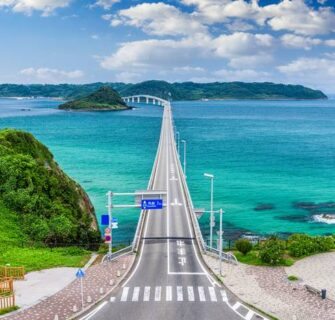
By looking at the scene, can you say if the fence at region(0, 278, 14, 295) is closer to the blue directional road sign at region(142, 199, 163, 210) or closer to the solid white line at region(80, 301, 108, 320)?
the solid white line at region(80, 301, 108, 320)

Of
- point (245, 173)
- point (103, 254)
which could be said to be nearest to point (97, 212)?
point (103, 254)

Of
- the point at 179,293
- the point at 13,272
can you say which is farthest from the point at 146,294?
the point at 13,272

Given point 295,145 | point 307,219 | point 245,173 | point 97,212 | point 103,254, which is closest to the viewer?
point 103,254

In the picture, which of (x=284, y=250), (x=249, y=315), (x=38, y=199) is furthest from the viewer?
(x=38, y=199)

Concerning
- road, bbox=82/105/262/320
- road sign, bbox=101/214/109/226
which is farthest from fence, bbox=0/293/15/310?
road sign, bbox=101/214/109/226

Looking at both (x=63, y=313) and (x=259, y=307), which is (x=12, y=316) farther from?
(x=259, y=307)

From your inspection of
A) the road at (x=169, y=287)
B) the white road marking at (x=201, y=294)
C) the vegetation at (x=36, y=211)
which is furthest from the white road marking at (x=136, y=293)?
the vegetation at (x=36, y=211)

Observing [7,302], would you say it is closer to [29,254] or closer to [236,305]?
[29,254]
